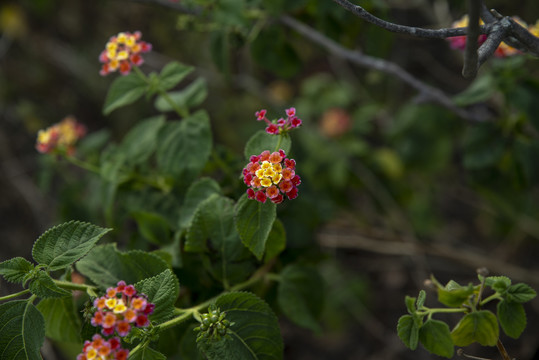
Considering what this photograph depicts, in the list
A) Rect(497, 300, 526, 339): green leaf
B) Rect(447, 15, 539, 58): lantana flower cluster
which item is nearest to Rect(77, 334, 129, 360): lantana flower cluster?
Rect(497, 300, 526, 339): green leaf

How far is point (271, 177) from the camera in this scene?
1120mm

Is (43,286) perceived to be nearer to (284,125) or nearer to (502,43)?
(284,125)

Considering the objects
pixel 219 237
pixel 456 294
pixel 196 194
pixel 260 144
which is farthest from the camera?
pixel 196 194

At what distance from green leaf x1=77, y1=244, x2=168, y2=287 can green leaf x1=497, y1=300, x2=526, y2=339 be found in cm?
82

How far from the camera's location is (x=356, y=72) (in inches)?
126

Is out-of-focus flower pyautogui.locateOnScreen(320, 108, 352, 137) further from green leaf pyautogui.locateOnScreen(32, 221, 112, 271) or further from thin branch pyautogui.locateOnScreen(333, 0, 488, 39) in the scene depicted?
green leaf pyautogui.locateOnScreen(32, 221, 112, 271)

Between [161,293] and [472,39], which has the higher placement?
[472,39]

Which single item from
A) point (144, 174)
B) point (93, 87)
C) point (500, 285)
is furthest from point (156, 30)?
point (500, 285)

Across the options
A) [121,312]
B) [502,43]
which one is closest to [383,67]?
[502,43]

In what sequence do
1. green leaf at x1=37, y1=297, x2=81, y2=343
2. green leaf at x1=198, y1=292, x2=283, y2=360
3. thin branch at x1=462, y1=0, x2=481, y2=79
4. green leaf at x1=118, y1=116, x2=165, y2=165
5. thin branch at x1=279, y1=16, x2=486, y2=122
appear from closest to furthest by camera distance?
thin branch at x1=462, y1=0, x2=481, y2=79, green leaf at x1=198, y1=292, x2=283, y2=360, green leaf at x1=37, y1=297, x2=81, y2=343, green leaf at x1=118, y1=116, x2=165, y2=165, thin branch at x1=279, y1=16, x2=486, y2=122

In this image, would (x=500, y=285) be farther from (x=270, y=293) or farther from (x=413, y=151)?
(x=413, y=151)

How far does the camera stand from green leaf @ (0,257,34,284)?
45.8 inches

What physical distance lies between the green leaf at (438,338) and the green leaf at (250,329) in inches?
14.3

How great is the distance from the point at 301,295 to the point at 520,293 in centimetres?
69
